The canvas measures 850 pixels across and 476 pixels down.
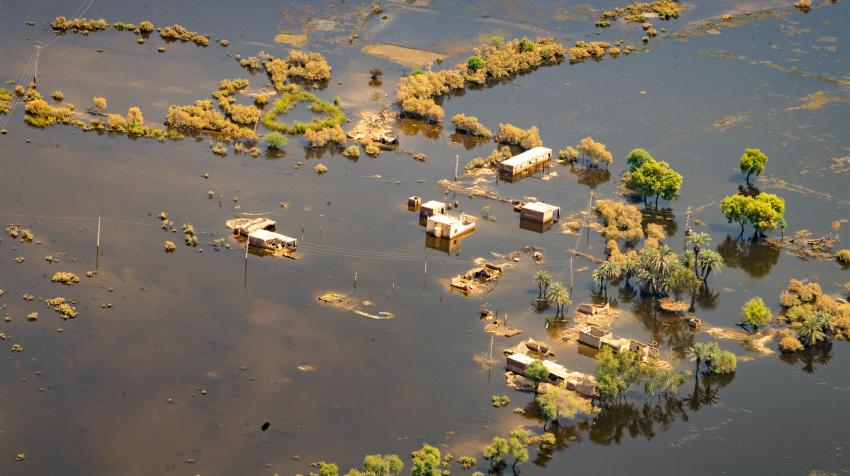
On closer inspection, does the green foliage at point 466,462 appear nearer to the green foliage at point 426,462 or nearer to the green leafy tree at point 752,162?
the green foliage at point 426,462

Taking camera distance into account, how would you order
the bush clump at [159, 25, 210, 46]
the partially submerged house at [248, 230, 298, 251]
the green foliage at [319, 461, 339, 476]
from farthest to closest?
the bush clump at [159, 25, 210, 46]
the partially submerged house at [248, 230, 298, 251]
the green foliage at [319, 461, 339, 476]

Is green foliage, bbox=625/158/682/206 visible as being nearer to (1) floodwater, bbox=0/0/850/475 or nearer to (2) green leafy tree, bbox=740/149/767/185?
(1) floodwater, bbox=0/0/850/475

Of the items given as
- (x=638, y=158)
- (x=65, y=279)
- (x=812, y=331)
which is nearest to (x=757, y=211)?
(x=638, y=158)

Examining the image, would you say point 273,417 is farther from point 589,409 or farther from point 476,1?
point 476,1

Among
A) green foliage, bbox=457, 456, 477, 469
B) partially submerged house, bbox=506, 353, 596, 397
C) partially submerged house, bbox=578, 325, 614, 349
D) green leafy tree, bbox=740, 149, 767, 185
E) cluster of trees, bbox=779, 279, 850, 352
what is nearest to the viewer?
green foliage, bbox=457, 456, 477, 469

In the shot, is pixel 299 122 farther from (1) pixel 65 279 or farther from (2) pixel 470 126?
(1) pixel 65 279

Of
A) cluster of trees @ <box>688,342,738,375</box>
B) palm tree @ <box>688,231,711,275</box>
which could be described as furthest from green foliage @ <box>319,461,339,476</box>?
palm tree @ <box>688,231,711,275</box>

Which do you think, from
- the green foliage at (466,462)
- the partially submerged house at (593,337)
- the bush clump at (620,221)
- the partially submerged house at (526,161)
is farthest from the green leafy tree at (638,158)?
the green foliage at (466,462)

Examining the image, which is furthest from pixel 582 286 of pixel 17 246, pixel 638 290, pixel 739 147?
pixel 17 246
